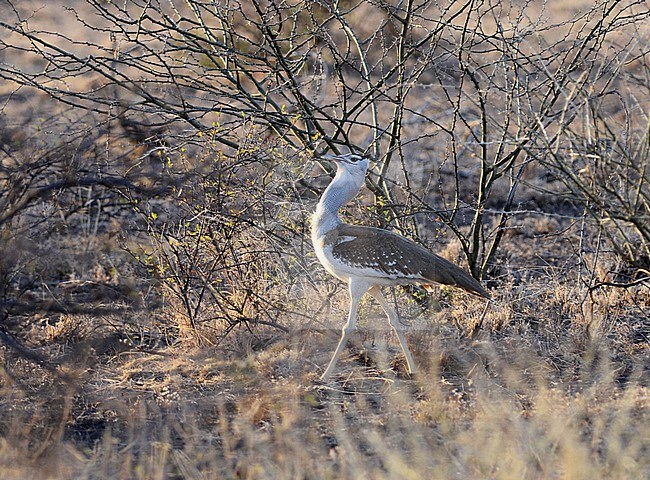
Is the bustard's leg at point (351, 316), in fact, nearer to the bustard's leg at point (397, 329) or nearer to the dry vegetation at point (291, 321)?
the dry vegetation at point (291, 321)

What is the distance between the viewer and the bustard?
18.9 ft

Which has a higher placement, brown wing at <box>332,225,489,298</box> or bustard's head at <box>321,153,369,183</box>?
bustard's head at <box>321,153,369,183</box>

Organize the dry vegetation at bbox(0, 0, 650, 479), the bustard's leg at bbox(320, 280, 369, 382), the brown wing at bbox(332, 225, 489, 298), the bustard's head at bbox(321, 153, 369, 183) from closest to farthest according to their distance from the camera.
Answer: the dry vegetation at bbox(0, 0, 650, 479)
the brown wing at bbox(332, 225, 489, 298)
the bustard's leg at bbox(320, 280, 369, 382)
the bustard's head at bbox(321, 153, 369, 183)

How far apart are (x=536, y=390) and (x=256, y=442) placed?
6.26ft

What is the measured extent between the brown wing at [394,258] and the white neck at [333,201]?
100 millimetres

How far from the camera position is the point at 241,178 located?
704 cm

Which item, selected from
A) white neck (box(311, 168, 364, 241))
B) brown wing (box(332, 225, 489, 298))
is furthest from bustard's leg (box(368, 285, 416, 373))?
white neck (box(311, 168, 364, 241))

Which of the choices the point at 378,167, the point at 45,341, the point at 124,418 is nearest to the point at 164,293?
the point at 45,341

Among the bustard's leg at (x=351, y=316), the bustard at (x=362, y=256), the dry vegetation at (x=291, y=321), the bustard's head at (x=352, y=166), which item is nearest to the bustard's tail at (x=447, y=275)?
the bustard at (x=362, y=256)

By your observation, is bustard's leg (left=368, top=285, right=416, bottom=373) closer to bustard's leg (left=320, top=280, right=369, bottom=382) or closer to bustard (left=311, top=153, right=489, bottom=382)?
bustard (left=311, top=153, right=489, bottom=382)

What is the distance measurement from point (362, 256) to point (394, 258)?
0.22 m

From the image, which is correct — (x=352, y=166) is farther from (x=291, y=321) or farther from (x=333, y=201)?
(x=291, y=321)

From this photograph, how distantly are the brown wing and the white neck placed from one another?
0.10m

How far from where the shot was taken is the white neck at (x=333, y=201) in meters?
5.91
